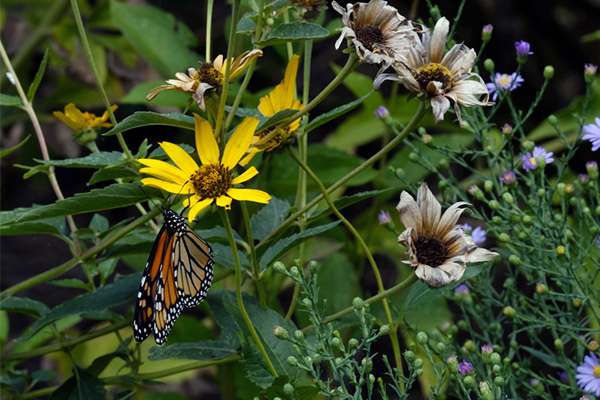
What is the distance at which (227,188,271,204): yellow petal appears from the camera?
1.72 ft

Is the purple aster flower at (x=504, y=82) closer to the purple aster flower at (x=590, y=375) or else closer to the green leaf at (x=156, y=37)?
the purple aster flower at (x=590, y=375)

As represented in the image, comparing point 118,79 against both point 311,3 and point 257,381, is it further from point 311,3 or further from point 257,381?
point 257,381

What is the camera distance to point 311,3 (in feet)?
2.25

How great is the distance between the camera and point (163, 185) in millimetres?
537

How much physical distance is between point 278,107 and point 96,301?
0.86 feet

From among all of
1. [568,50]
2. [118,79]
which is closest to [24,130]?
[118,79]

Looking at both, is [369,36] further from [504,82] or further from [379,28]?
[504,82]

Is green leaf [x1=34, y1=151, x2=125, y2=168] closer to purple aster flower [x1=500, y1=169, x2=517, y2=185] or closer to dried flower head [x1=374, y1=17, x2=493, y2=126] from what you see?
dried flower head [x1=374, y1=17, x2=493, y2=126]

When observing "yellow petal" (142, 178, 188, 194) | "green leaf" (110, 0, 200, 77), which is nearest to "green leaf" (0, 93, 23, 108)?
"yellow petal" (142, 178, 188, 194)

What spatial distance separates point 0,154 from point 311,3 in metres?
0.36

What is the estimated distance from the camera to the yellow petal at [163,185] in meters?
0.53

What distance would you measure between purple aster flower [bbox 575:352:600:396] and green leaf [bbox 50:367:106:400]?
48cm

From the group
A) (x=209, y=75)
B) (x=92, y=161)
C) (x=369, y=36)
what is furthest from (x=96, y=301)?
(x=369, y=36)

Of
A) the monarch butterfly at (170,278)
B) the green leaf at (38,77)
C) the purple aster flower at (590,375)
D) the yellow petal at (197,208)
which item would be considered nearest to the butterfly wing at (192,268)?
the monarch butterfly at (170,278)
